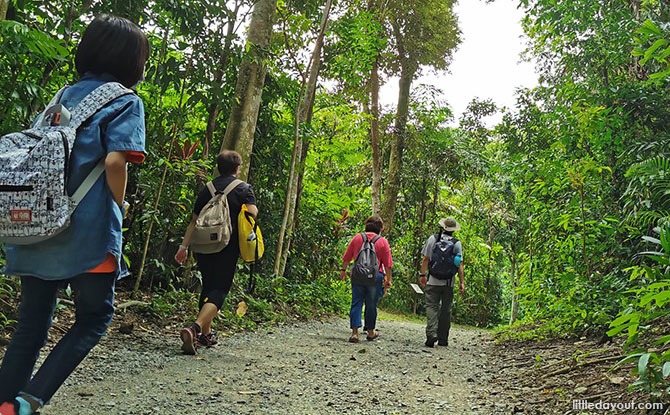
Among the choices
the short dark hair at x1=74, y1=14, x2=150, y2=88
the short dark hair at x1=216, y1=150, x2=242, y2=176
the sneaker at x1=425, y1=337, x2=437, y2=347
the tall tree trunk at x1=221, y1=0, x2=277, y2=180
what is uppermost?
the tall tree trunk at x1=221, y1=0, x2=277, y2=180

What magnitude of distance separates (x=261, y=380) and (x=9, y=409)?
250cm

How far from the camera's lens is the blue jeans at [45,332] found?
7.72ft

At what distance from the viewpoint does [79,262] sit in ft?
7.70

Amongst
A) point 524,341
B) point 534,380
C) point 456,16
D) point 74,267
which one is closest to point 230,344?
point 534,380

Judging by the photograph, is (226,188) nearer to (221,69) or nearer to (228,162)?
(228,162)

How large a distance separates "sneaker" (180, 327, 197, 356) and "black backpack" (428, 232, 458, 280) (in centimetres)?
453

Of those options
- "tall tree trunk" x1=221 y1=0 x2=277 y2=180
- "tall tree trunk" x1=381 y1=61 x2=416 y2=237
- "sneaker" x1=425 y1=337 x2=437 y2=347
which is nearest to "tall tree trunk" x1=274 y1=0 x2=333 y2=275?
"tall tree trunk" x1=221 y1=0 x2=277 y2=180

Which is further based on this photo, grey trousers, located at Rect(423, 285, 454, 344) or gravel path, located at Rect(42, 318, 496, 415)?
grey trousers, located at Rect(423, 285, 454, 344)

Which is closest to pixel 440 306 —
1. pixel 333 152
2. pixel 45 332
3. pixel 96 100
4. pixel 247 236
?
pixel 247 236

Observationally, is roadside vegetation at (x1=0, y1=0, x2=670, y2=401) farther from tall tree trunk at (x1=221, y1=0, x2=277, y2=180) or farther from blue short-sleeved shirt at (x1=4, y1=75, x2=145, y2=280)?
blue short-sleeved shirt at (x1=4, y1=75, x2=145, y2=280)

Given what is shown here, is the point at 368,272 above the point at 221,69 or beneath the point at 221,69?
beneath

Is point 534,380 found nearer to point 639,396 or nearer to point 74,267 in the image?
point 639,396

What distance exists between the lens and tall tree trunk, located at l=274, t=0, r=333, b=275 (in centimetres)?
992

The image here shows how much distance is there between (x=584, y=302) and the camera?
6477mm
